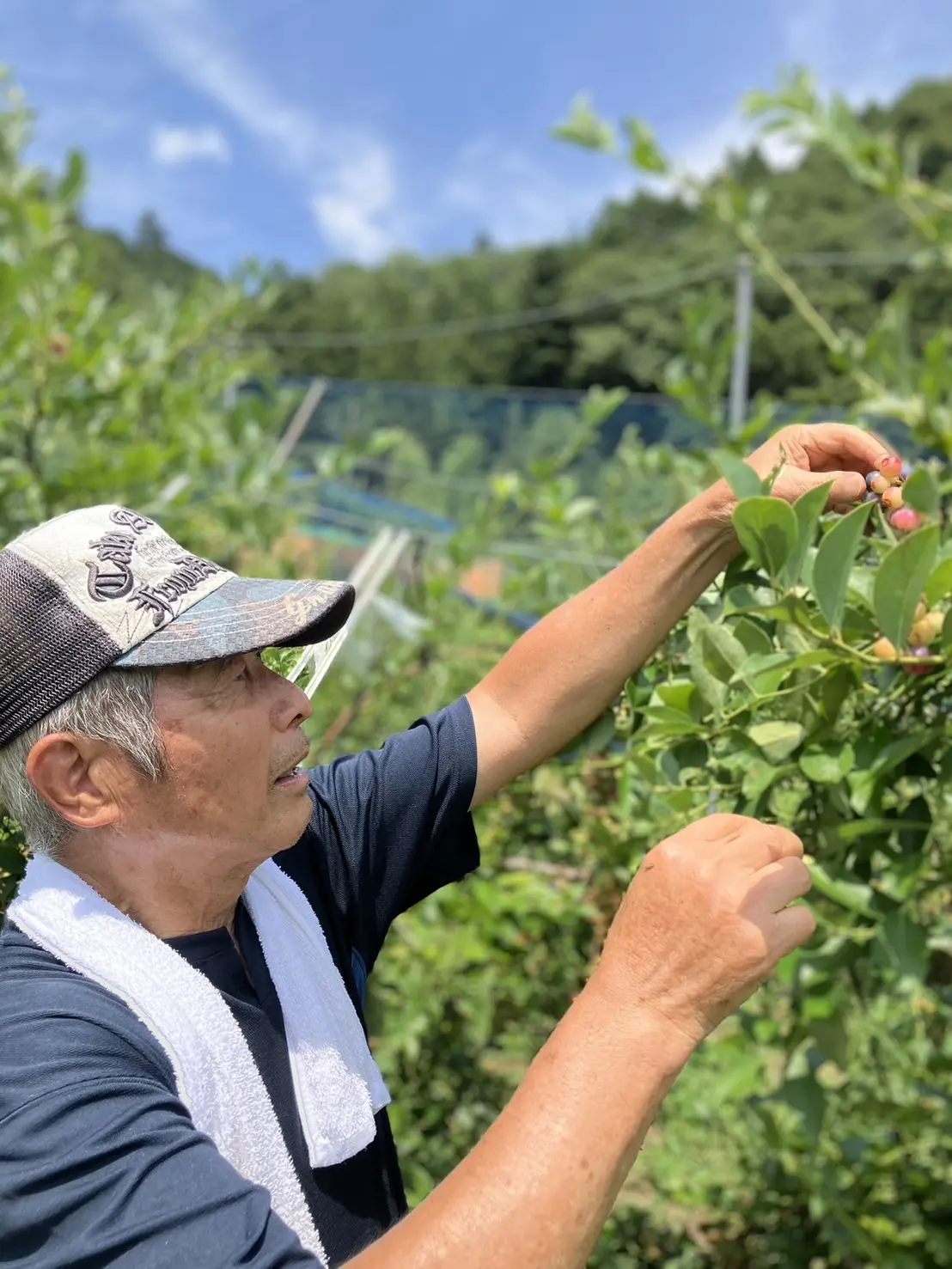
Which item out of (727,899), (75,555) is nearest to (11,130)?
(75,555)

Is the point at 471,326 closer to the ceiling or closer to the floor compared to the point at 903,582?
closer to the ceiling

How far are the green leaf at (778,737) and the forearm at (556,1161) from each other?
1.17 feet

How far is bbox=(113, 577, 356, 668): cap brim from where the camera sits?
3.08 feet

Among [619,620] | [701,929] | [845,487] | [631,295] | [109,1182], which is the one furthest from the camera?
[631,295]

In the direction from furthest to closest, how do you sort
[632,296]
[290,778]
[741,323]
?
1. [632,296]
2. [741,323]
3. [290,778]

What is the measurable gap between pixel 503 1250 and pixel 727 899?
0.28m

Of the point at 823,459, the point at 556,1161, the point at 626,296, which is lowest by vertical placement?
the point at 556,1161

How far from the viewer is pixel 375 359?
42344 millimetres

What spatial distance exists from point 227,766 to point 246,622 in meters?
0.13

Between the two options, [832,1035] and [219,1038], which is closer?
[219,1038]

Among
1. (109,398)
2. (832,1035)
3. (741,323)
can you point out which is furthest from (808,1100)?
(741,323)

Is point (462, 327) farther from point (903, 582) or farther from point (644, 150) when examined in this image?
point (903, 582)

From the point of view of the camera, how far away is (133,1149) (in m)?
0.73

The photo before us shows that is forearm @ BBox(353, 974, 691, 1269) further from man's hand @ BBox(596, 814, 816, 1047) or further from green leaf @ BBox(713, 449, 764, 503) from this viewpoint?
green leaf @ BBox(713, 449, 764, 503)
